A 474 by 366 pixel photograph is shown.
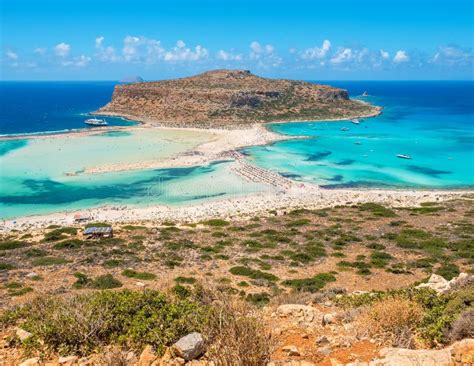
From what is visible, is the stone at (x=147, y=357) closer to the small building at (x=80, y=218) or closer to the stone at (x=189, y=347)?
the stone at (x=189, y=347)

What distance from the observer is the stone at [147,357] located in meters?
7.50

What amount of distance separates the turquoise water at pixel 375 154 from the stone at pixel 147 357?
45613 millimetres

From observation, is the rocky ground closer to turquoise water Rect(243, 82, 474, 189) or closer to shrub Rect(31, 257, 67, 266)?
shrub Rect(31, 257, 67, 266)

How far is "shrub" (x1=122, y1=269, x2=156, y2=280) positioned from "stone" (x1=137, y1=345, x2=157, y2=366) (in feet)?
42.5

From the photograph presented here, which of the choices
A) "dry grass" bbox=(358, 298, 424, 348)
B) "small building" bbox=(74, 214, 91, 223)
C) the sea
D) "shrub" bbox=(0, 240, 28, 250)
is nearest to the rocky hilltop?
the sea

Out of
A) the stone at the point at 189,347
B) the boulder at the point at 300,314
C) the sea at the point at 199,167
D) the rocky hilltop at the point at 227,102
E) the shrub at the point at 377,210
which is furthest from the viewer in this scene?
the rocky hilltop at the point at 227,102

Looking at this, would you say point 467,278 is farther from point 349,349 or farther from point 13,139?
point 13,139

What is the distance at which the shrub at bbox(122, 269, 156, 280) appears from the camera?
20.5 m

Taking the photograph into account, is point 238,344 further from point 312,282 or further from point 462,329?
point 312,282

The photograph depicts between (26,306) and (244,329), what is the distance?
8.12m

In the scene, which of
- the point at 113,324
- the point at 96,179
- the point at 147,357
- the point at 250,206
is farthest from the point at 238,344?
the point at 96,179

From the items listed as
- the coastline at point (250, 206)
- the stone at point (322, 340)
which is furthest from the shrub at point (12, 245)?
the stone at point (322, 340)

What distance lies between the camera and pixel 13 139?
269 ft

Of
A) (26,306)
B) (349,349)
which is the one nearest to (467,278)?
(349,349)
